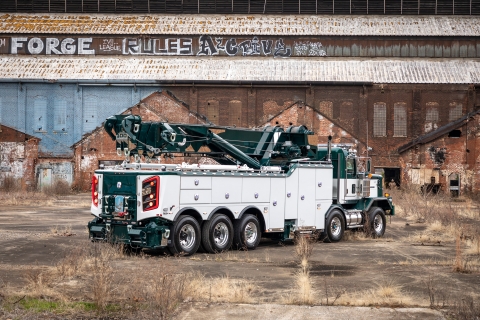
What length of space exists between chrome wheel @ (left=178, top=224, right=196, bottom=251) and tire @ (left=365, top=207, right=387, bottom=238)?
717cm

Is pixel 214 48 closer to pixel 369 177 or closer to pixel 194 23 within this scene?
pixel 194 23

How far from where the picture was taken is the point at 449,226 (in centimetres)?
2333

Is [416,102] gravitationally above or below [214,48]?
below

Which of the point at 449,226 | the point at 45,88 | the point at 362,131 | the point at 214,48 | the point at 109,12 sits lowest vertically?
the point at 449,226

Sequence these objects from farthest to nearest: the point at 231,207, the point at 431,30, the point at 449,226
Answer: the point at 431,30
the point at 449,226
the point at 231,207

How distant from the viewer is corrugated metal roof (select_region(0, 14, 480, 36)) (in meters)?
55.3

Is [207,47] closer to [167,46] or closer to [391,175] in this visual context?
[167,46]

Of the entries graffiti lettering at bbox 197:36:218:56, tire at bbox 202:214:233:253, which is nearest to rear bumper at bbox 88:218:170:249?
tire at bbox 202:214:233:253

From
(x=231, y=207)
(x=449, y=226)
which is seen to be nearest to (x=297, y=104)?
(x=449, y=226)

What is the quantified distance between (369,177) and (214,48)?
3511 cm

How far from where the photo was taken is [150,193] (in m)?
15.4

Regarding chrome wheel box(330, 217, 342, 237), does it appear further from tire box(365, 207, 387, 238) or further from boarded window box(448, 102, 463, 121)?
boarded window box(448, 102, 463, 121)

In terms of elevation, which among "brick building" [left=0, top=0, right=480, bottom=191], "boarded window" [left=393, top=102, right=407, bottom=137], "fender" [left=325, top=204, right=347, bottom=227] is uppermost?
"brick building" [left=0, top=0, right=480, bottom=191]

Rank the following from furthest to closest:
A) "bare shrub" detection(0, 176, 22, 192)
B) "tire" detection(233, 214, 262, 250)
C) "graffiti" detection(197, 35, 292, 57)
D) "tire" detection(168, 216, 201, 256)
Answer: "graffiti" detection(197, 35, 292, 57)
"bare shrub" detection(0, 176, 22, 192)
"tire" detection(233, 214, 262, 250)
"tire" detection(168, 216, 201, 256)
